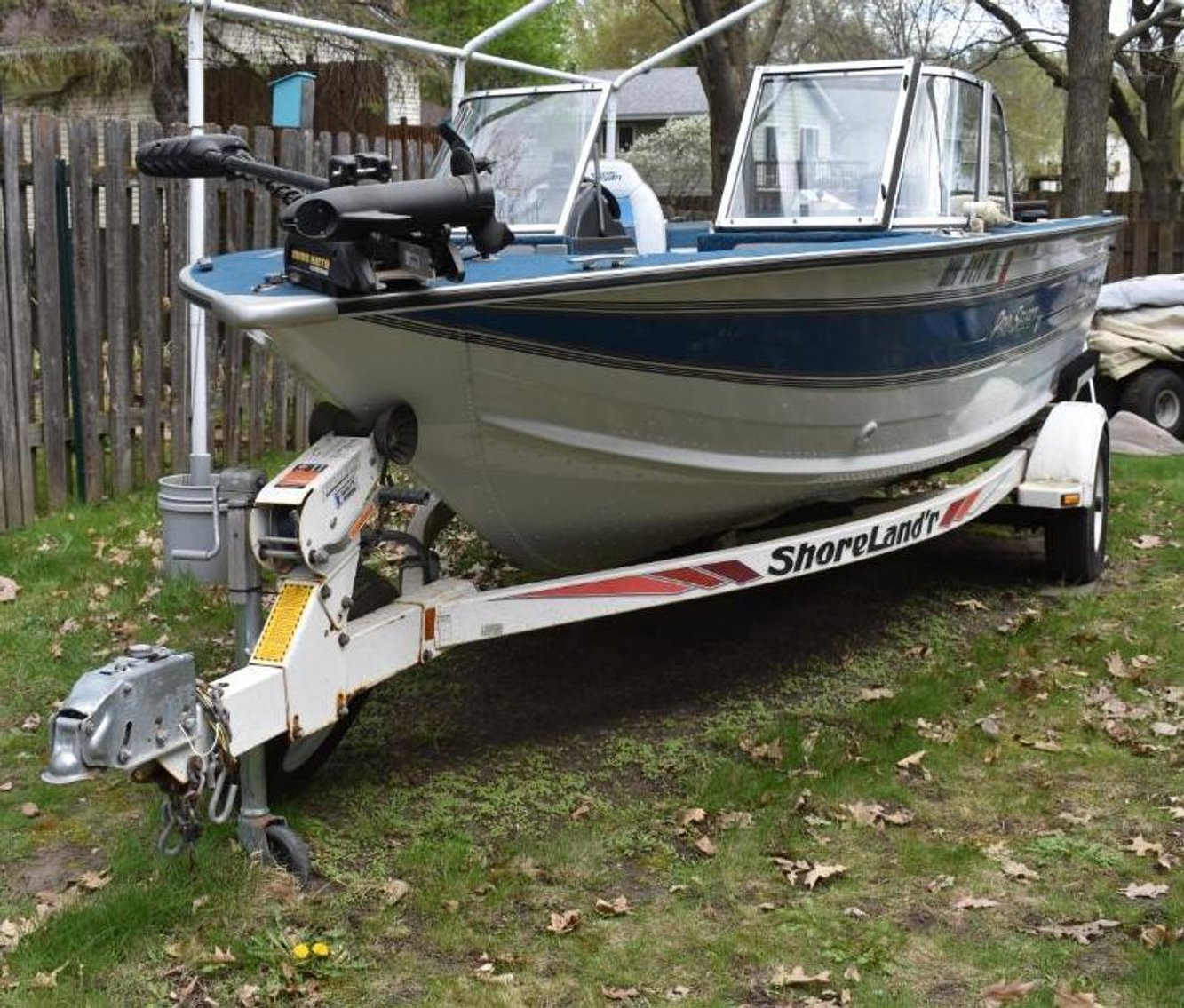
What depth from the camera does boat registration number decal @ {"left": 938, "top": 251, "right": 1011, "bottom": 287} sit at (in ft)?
19.7

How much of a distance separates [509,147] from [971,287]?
6.89 ft

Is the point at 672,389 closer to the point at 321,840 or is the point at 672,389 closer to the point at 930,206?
the point at 321,840

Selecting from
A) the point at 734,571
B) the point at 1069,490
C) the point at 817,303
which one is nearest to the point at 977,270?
the point at 1069,490

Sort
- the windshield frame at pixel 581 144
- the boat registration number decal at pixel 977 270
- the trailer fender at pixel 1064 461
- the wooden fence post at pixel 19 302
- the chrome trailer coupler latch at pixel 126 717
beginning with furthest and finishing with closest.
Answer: the wooden fence post at pixel 19 302, the trailer fender at pixel 1064 461, the windshield frame at pixel 581 144, the boat registration number decal at pixel 977 270, the chrome trailer coupler latch at pixel 126 717

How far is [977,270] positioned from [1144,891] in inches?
115

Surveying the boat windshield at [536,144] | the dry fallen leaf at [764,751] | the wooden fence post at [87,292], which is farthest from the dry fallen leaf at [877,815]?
the wooden fence post at [87,292]

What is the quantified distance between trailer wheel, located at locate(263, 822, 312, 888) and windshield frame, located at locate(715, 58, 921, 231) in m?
3.56

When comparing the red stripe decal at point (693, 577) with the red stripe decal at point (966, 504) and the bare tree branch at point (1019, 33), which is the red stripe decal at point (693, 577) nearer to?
the red stripe decal at point (966, 504)

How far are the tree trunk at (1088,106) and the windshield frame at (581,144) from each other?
7.92 metres

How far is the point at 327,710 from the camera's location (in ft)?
13.6

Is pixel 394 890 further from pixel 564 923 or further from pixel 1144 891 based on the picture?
pixel 1144 891

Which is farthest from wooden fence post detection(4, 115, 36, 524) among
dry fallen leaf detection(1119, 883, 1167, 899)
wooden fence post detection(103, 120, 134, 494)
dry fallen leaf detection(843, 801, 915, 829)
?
dry fallen leaf detection(1119, 883, 1167, 899)

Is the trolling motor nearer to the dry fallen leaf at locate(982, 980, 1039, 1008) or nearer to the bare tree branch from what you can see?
the dry fallen leaf at locate(982, 980, 1039, 1008)

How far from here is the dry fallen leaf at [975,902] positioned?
162 inches
